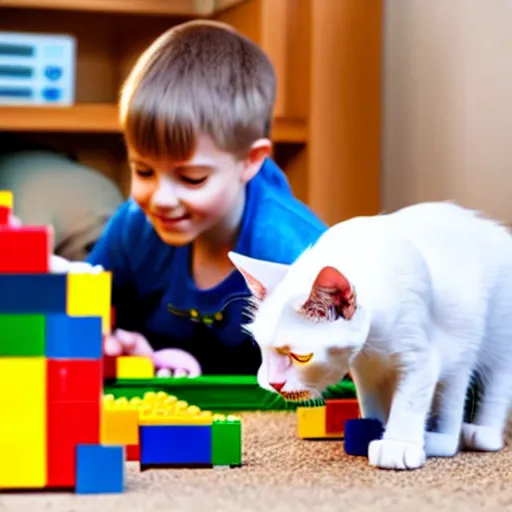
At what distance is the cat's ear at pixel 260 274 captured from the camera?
968 mm

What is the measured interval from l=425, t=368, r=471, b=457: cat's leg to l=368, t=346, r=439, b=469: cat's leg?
45 millimetres

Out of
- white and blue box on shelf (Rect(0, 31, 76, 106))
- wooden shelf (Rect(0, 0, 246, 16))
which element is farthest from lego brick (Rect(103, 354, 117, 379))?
wooden shelf (Rect(0, 0, 246, 16))

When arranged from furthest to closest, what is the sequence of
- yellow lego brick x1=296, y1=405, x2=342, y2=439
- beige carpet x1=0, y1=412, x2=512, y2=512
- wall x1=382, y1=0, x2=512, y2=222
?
wall x1=382, y1=0, x2=512, y2=222
yellow lego brick x1=296, y1=405, x2=342, y2=439
beige carpet x1=0, y1=412, x2=512, y2=512

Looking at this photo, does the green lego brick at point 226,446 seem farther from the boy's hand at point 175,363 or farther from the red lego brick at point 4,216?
the boy's hand at point 175,363

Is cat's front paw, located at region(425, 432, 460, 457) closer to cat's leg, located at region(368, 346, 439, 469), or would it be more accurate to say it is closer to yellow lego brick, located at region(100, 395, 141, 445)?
cat's leg, located at region(368, 346, 439, 469)

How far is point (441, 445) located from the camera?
1.02 metres

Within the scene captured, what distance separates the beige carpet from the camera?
0.79 metres

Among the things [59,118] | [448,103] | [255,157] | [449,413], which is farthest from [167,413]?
[59,118]

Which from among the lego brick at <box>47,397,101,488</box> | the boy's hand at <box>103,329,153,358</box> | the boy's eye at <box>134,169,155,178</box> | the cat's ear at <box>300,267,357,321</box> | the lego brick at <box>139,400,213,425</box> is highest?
the boy's eye at <box>134,169,155,178</box>

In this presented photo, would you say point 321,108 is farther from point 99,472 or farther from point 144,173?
point 99,472

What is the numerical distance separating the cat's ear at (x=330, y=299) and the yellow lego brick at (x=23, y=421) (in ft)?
0.73

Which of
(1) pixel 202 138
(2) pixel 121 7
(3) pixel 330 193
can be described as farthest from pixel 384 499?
(2) pixel 121 7

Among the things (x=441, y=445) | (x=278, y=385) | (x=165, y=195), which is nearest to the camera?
(x=278, y=385)

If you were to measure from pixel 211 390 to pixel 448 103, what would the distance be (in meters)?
0.71
